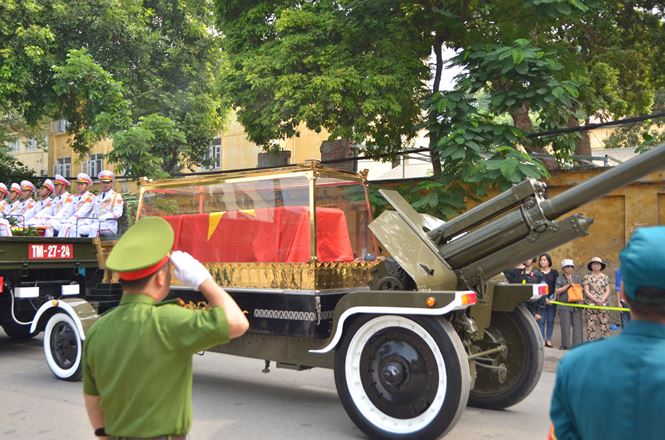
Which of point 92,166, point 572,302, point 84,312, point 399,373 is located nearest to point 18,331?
point 84,312

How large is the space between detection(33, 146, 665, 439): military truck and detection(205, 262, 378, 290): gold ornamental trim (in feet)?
0.04

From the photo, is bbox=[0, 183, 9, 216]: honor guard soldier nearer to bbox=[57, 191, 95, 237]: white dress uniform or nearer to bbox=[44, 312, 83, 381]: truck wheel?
bbox=[57, 191, 95, 237]: white dress uniform

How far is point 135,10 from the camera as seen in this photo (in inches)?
708

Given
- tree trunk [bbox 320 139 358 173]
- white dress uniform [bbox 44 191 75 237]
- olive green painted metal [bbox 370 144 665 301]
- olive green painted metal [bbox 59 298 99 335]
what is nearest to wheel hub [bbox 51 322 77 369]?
olive green painted metal [bbox 59 298 99 335]

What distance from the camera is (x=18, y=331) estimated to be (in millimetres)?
10875

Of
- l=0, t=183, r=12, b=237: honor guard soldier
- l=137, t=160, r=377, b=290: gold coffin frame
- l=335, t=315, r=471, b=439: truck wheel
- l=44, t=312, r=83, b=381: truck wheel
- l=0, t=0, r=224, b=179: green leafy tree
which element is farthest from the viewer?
l=0, t=0, r=224, b=179: green leafy tree

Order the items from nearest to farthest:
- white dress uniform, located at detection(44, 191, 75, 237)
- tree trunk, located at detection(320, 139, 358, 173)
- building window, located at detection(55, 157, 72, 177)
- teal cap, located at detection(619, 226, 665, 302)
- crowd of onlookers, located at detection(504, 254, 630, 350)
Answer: teal cap, located at detection(619, 226, 665, 302) → crowd of onlookers, located at detection(504, 254, 630, 350) → white dress uniform, located at detection(44, 191, 75, 237) → tree trunk, located at detection(320, 139, 358, 173) → building window, located at detection(55, 157, 72, 177)

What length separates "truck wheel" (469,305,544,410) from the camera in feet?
21.5

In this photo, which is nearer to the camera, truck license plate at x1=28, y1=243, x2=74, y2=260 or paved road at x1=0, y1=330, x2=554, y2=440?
paved road at x1=0, y1=330, x2=554, y2=440

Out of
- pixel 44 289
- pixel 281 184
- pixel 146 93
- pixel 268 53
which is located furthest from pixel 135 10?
pixel 281 184

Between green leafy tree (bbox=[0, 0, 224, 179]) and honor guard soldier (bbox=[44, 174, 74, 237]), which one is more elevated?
green leafy tree (bbox=[0, 0, 224, 179])

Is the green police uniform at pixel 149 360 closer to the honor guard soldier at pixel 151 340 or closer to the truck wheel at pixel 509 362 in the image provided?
the honor guard soldier at pixel 151 340

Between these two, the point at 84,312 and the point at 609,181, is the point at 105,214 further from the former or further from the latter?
the point at 609,181

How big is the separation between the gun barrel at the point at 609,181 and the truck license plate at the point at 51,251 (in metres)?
6.71
